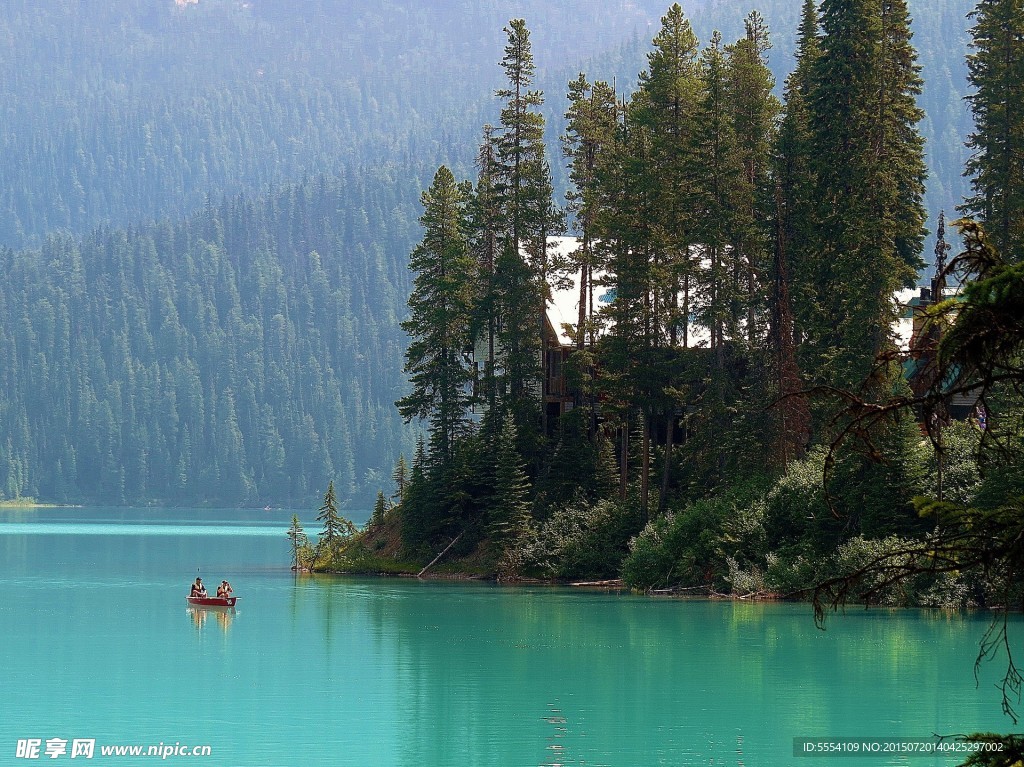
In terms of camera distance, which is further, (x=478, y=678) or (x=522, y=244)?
(x=522, y=244)

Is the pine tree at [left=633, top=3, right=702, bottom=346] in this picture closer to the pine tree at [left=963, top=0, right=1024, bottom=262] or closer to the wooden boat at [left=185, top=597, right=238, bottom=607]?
the pine tree at [left=963, top=0, right=1024, bottom=262]

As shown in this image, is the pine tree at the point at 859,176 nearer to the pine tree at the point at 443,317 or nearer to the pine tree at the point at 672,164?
the pine tree at the point at 672,164

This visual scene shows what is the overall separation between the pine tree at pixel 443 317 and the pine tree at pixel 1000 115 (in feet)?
76.7

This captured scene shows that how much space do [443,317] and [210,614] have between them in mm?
23644

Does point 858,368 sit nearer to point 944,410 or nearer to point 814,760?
point 814,760

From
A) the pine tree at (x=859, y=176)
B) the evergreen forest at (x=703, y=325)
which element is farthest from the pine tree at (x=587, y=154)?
the pine tree at (x=859, y=176)

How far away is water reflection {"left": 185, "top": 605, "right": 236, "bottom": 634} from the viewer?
163 feet

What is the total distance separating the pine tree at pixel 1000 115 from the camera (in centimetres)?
5831

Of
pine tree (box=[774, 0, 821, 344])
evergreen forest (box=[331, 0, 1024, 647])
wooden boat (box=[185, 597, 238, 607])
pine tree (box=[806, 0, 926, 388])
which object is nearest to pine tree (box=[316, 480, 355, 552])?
evergreen forest (box=[331, 0, 1024, 647])

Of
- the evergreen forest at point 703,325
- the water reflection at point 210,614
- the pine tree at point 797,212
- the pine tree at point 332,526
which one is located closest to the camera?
the water reflection at point 210,614

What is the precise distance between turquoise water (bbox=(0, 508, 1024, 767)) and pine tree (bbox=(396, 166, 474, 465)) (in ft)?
45.2

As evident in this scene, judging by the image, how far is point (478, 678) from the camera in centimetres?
3631

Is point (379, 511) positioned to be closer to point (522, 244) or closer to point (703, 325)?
point (522, 244)

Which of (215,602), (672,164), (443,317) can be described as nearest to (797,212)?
(672,164)
